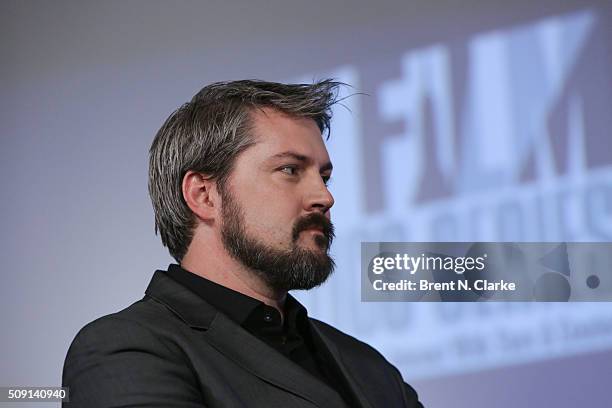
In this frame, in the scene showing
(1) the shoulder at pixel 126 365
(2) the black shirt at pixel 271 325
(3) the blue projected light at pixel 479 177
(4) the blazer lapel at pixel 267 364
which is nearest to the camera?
(1) the shoulder at pixel 126 365

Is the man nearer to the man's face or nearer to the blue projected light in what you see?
the man's face

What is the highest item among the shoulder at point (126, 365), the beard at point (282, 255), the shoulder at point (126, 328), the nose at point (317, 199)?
the nose at point (317, 199)

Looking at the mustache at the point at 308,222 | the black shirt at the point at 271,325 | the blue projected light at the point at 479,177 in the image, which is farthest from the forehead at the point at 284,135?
the blue projected light at the point at 479,177

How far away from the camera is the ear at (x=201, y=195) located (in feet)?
5.42

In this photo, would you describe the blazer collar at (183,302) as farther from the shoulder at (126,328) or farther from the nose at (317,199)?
the nose at (317,199)

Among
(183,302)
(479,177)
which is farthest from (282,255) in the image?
(479,177)

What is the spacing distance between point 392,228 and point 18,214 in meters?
1.28

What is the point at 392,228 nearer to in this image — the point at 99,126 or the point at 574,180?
the point at 574,180

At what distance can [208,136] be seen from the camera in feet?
5.46

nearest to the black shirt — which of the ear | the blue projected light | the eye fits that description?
the ear

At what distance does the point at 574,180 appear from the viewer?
2.80 metres

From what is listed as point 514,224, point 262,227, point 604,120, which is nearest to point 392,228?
point 514,224

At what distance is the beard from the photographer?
1558mm

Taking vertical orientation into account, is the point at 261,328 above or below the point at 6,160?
below
